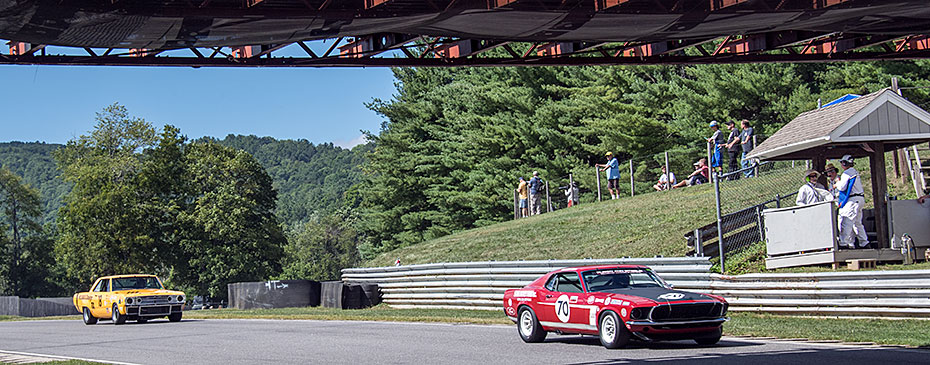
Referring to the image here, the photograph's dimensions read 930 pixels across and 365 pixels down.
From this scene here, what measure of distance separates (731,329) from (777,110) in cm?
3265

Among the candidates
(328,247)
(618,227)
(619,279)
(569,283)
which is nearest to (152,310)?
(618,227)

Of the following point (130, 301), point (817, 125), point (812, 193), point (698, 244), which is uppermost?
point (817, 125)

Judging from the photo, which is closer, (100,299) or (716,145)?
(100,299)

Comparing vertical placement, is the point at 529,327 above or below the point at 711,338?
above

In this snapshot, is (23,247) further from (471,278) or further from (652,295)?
(652,295)

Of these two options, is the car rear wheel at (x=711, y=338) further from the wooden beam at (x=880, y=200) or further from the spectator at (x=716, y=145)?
the spectator at (x=716, y=145)

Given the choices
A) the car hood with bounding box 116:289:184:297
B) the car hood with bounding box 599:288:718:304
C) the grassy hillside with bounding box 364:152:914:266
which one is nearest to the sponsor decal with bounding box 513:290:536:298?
the car hood with bounding box 599:288:718:304

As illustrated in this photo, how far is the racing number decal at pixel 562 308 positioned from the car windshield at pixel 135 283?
50.5 feet

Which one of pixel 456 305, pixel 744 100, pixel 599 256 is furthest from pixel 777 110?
pixel 456 305

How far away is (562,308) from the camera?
1384 cm

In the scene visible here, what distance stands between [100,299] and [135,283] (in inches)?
37.8

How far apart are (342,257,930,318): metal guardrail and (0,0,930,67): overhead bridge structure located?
160 inches

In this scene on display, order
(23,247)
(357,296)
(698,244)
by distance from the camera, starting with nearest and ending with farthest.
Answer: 1. (698,244)
2. (357,296)
3. (23,247)

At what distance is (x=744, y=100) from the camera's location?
1810 inches
